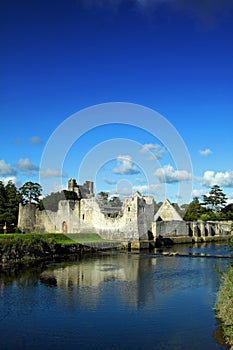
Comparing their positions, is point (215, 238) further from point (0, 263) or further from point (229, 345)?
point (229, 345)

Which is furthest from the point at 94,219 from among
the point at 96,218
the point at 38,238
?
the point at 38,238

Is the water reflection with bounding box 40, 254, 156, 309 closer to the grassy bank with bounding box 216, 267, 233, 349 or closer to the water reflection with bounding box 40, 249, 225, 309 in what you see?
the water reflection with bounding box 40, 249, 225, 309

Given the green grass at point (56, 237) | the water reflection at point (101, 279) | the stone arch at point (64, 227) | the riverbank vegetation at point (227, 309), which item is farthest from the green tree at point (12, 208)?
the riverbank vegetation at point (227, 309)

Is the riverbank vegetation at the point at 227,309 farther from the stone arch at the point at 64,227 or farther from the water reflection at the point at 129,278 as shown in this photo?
the stone arch at the point at 64,227

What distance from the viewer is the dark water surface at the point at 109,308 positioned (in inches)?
391

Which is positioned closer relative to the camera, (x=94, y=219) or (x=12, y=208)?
(x=94, y=219)

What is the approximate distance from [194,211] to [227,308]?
50.6 m

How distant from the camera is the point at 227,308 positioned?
10336 mm

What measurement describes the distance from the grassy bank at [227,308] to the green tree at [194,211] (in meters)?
47.2

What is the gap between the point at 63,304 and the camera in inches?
525

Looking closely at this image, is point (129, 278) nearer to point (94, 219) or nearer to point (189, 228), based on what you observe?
point (94, 219)

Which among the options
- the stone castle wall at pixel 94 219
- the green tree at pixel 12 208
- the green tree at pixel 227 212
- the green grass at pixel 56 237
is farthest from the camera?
the green tree at pixel 227 212

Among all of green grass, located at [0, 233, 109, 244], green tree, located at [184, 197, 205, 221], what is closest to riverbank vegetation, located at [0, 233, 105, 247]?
green grass, located at [0, 233, 109, 244]

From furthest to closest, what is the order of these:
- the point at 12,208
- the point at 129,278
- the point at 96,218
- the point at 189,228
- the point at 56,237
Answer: the point at 189,228
the point at 12,208
the point at 96,218
the point at 56,237
the point at 129,278
